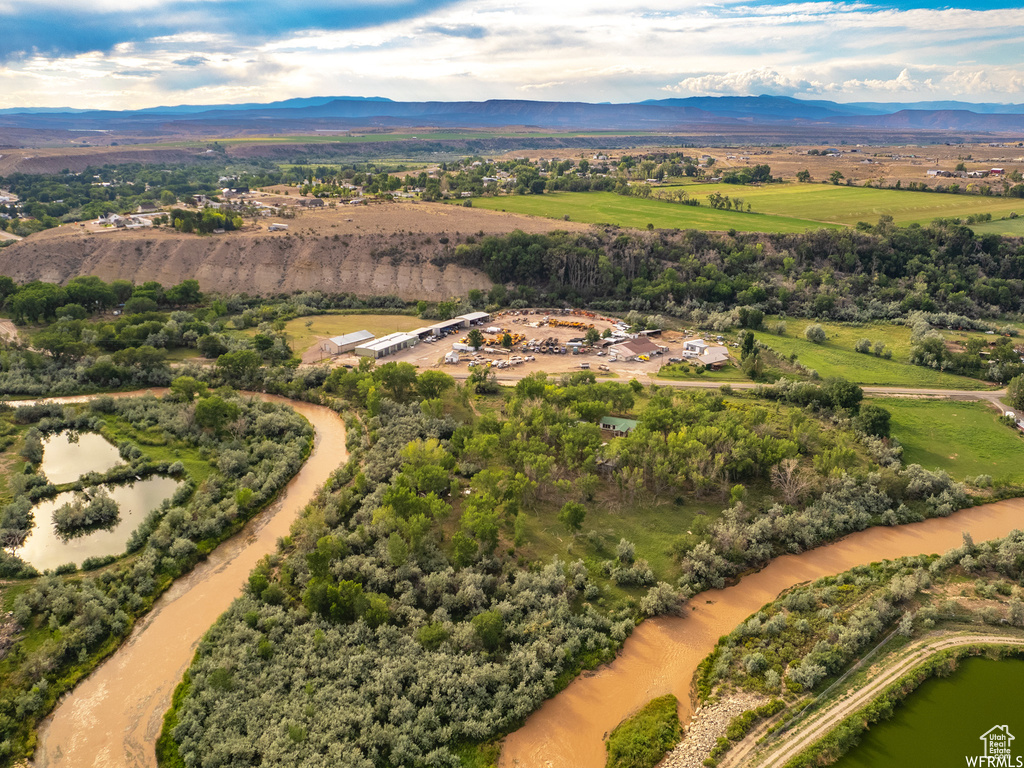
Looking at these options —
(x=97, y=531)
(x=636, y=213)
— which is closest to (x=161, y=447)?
(x=97, y=531)

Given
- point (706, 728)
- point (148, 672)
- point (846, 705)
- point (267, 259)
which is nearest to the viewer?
point (706, 728)

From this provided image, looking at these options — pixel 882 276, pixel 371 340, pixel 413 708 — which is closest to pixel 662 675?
pixel 413 708

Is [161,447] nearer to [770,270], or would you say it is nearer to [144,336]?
[144,336]

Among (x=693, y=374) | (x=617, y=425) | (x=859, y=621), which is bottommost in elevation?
(x=859, y=621)

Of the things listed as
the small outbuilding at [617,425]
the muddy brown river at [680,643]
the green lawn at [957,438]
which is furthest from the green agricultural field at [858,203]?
the muddy brown river at [680,643]

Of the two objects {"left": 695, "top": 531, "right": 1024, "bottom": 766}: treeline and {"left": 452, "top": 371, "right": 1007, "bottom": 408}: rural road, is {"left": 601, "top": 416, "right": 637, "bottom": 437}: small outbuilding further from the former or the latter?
{"left": 695, "top": 531, "right": 1024, "bottom": 766}: treeline

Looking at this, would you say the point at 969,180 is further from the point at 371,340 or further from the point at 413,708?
the point at 413,708

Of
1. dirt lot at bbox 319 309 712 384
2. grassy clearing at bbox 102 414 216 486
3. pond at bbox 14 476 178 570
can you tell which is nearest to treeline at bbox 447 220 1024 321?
dirt lot at bbox 319 309 712 384
